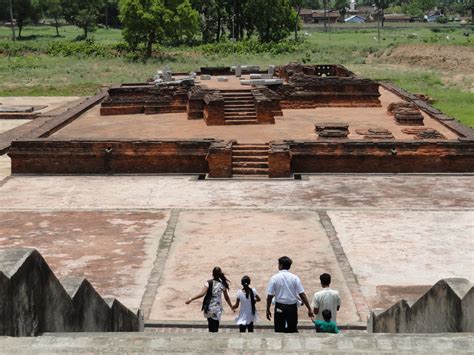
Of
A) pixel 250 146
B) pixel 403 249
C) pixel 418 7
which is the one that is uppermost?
pixel 250 146

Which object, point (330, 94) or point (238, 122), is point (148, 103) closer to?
point (238, 122)

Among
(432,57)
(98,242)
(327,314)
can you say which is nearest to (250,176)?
(98,242)

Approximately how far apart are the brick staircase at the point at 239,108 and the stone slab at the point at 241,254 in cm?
735

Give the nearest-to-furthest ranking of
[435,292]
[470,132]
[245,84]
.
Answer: [435,292] < [470,132] < [245,84]

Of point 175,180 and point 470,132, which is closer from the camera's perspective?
point 175,180

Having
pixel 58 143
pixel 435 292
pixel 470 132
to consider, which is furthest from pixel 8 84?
pixel 435 292

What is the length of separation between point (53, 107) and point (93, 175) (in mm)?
13557

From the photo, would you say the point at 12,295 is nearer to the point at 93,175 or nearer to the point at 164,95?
the point at 93,175

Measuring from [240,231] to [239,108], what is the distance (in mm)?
9113

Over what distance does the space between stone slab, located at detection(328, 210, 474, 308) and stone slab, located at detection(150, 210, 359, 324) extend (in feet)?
1.12

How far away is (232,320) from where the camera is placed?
26.7ft

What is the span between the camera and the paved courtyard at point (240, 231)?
30.4ft

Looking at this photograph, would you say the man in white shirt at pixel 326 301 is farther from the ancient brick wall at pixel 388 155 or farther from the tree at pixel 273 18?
the tree at pixel 273 18

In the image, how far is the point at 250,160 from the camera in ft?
51.1
